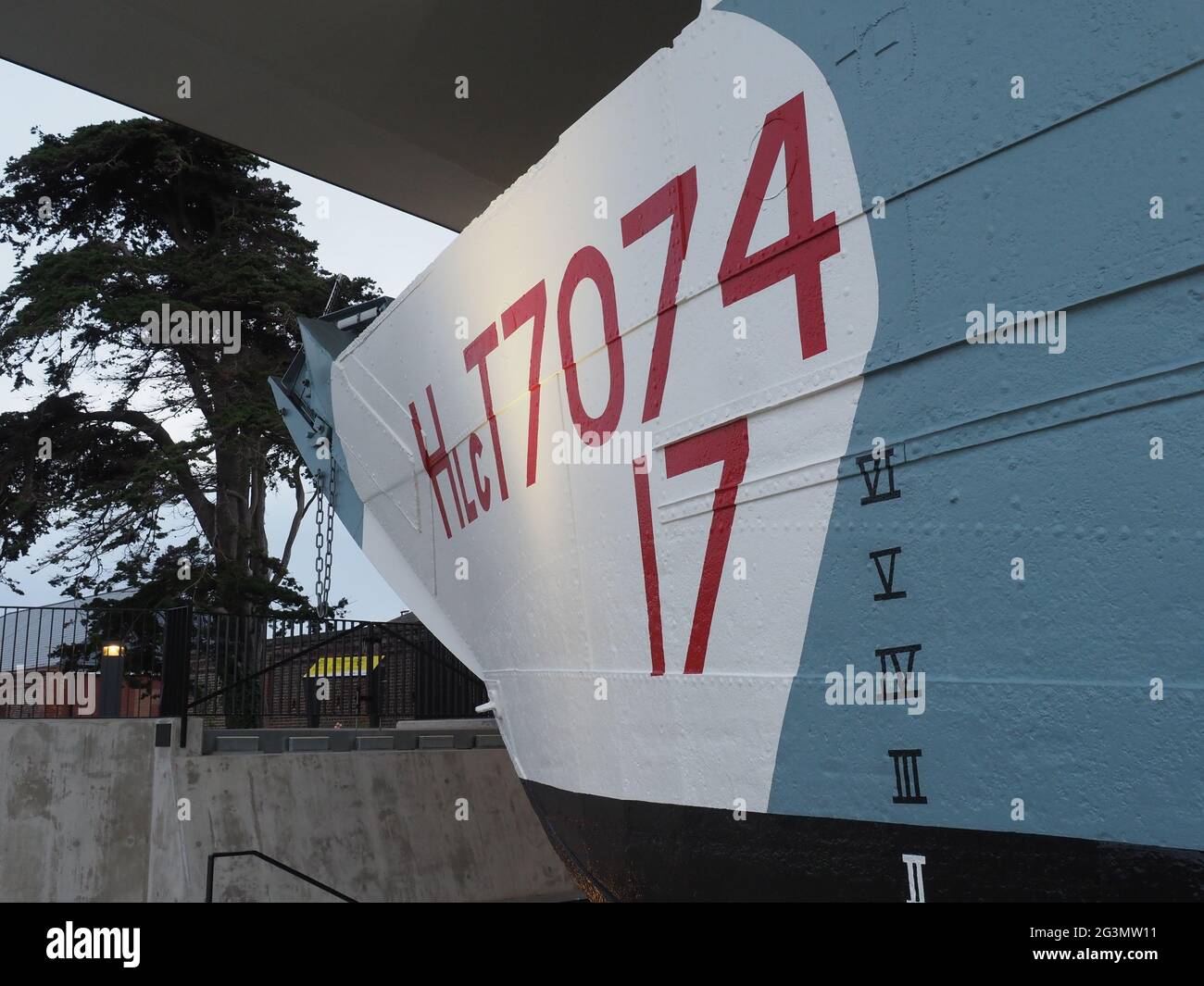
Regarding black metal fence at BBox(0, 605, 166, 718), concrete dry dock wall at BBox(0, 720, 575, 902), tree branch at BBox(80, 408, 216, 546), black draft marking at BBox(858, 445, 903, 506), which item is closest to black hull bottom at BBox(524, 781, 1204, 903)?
black draft marking at BBox(858, 445, 903, 506)

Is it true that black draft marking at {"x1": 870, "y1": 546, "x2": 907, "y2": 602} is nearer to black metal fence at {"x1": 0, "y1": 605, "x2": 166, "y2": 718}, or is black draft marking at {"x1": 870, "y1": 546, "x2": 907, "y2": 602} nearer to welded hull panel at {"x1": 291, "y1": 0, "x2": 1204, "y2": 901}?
welded hull panel at {"x1": 291, "y1": 0, "x2": 1204, "y2": 901}

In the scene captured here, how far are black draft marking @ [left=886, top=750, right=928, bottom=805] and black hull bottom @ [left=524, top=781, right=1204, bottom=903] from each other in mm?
77

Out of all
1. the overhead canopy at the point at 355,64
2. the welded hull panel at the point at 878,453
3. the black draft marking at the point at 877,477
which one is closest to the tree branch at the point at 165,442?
the overhead canopy at the point at 355,64

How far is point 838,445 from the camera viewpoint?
9.98 feet

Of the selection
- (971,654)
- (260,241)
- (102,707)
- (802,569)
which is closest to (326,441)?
(102,707)

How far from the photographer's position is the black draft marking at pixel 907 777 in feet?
9.24

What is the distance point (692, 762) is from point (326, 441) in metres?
4.86

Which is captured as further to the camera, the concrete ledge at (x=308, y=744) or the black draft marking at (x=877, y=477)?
the concrete ledge at (x=308, y=744)

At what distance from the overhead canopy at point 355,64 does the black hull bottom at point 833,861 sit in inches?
298

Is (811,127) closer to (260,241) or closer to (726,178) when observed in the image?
(726,178)

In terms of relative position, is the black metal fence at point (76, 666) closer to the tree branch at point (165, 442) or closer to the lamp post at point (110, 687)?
the lamp post at point (110, 687)

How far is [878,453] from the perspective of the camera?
2930 millimetres

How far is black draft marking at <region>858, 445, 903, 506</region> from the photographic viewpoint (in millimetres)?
2891

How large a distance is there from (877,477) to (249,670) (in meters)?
9.73
